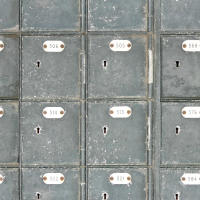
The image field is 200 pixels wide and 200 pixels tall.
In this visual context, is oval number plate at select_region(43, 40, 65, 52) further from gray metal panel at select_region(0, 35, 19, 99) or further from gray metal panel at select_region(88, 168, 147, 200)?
gray metal panel at select_region(88, 168, 147, 200)

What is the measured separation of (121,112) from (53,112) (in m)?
0.45

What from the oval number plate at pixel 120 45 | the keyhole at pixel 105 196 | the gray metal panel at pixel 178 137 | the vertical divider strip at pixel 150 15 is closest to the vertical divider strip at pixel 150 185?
the gray metal panel at pixel 178 137

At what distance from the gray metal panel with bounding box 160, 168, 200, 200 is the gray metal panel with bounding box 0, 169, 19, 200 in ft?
3.20

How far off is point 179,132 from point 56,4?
1.18m

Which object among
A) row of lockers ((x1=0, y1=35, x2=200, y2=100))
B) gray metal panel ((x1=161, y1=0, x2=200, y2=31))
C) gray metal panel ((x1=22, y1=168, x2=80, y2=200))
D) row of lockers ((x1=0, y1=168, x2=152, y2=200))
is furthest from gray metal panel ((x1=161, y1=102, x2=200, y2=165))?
gray metal panel ((x1=22, y1=168, x2=80, y2=200))

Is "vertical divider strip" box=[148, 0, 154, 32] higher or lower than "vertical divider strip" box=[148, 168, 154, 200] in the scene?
higher

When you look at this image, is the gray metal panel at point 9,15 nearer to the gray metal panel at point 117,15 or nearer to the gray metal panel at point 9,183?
the gray metal panel at point 117,15

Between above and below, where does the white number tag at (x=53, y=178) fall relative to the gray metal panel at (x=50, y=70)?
below

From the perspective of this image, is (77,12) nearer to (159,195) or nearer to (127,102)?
(127,102)

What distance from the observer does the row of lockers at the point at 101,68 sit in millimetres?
1713

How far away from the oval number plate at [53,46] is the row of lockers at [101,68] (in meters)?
0.02

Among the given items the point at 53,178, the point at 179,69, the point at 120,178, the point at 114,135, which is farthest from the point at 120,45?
the point at 53,178

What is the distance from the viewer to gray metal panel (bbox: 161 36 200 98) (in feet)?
5.59

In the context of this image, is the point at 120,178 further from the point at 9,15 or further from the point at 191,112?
the point at 9,15
